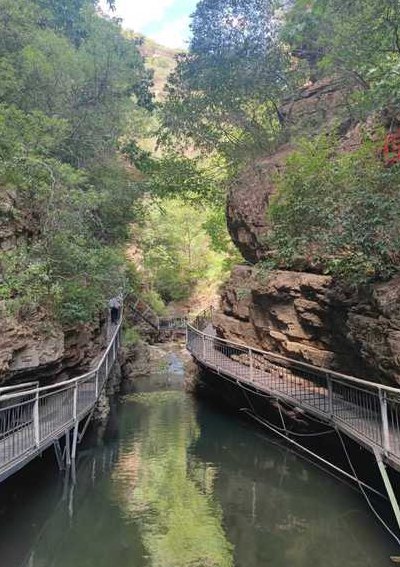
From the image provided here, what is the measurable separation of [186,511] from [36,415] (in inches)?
128

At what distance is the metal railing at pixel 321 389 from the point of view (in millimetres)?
7113

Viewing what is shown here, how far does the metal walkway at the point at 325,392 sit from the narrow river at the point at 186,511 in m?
1.35

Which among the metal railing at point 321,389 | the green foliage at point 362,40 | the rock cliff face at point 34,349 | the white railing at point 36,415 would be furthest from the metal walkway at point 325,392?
the green foliage at point 362,40

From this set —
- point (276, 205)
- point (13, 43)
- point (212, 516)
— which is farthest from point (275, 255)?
point (13, 43)

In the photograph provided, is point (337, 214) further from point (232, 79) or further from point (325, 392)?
point (232, 79)

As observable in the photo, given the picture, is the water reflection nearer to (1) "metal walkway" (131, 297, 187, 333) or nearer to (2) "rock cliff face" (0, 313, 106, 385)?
(2) "rock cliff face" (0, 313, 106, 385)

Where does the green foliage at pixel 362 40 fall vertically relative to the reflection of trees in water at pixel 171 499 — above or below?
above

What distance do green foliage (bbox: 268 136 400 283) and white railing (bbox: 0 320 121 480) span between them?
19.4ft

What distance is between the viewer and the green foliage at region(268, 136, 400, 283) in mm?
8766

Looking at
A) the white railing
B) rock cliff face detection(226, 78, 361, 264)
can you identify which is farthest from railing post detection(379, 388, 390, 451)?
rock cliff face detection(226, 78, 361, 264)

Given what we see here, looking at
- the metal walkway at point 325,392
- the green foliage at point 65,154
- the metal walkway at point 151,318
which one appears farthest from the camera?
the metal walkway at point 151,318

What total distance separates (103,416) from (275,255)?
315 inches

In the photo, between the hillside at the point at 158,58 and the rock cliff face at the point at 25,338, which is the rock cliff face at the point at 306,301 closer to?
the rock cliff face at the point at 25,338

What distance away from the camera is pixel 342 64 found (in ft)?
44.0
